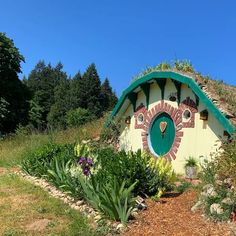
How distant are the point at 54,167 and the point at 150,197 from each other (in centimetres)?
328

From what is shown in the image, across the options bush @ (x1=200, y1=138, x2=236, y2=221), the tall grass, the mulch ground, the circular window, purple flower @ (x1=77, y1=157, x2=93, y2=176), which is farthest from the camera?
the tall grass

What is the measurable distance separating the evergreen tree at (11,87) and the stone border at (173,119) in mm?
16875

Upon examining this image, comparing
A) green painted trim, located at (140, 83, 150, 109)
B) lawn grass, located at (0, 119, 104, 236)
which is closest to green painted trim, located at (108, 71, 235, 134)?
green painted trim, located at (140, 83, 150, 109)

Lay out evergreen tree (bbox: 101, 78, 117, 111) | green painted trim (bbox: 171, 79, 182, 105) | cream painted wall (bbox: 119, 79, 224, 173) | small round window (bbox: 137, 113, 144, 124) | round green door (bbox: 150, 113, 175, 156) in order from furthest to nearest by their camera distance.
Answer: evergreen tree (bbox: 101, 78, 117, 111), small round window (bbox: 137, 113, 144, 124), round green door (bbox: 150, 113, 175, 156), green painted trim (bbox: 171, 79, 182, 105), cream painted wall (bbox: 119, 79, 224, 173)

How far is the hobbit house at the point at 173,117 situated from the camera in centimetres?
A: 1177

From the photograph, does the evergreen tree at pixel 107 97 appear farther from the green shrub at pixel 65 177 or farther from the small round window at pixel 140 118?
the green shrub at pixel 65 177

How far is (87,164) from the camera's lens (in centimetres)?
940

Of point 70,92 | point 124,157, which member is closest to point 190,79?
point 124,157

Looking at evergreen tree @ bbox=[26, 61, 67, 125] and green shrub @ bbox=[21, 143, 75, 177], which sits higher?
evergreen tree @ bbox=[26, 61, 67, 125]

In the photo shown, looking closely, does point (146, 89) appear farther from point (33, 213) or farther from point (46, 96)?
point (46, 96)

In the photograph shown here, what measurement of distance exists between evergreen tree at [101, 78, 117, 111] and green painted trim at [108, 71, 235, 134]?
3699 cm

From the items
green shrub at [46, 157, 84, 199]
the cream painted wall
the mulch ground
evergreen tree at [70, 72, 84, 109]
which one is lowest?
the mulch ground

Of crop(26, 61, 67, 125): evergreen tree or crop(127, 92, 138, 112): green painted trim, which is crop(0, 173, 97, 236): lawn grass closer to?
crop(127, 92, 138, 112): green painted trim

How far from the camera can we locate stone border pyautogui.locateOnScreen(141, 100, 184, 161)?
13133 millimetres
